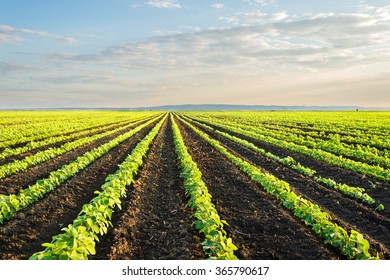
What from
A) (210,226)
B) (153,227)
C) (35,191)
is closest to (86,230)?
(153,227)

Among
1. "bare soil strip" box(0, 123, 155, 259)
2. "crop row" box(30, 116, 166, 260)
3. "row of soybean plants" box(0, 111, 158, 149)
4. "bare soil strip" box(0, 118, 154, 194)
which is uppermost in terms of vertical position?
"row of soybean plants" box(0, 111, 158, 149)

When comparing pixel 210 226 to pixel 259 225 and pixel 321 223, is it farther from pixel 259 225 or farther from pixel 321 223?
pixel 321 223

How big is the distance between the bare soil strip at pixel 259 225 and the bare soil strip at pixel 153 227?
3.19 feet

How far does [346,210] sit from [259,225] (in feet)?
9.18

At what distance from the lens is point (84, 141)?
21031 mm

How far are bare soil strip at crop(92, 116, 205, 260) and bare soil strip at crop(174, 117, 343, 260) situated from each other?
3.19 feet

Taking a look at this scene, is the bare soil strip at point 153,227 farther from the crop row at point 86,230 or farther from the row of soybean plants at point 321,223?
the row of soybean plants at point 321,223

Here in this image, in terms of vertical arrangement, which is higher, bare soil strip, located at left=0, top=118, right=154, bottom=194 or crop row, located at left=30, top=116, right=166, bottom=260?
crop row, located at left=30, top=116, right=166, bottom=260

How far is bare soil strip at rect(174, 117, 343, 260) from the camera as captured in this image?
627 cm

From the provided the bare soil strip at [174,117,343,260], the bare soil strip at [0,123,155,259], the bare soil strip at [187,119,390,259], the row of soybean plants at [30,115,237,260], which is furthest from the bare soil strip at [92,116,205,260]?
the bare soil strip at [187,119,390,259]

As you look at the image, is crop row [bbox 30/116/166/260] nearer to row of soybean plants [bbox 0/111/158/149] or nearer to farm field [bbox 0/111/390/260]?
farm field [bbox 0/111/390/260]

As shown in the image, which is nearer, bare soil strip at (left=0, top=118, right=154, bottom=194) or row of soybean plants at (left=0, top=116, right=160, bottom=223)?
row of soybean plants at (left=0, top=116, right=160, bottom=223)
